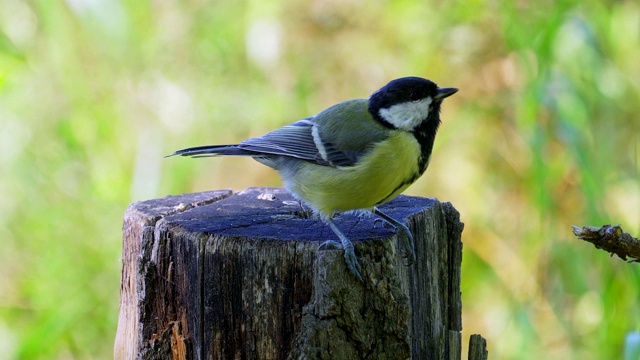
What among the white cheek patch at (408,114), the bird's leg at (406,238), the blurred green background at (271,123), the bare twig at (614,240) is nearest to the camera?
the bare twig at (614,240)

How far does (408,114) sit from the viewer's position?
2092 mm

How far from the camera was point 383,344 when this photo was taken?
1.58m

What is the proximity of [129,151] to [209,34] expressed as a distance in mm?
729

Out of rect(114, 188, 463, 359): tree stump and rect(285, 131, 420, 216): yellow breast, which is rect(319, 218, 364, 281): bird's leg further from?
rect(285, 131, 420, 216): yellow breast

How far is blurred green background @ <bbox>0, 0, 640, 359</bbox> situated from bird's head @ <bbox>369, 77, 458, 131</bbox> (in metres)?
0.87

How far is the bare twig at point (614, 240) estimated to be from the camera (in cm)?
137

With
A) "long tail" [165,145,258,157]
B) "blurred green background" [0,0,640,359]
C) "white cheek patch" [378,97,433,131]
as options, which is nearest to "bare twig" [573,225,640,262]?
"white cheek patch" [378,97,433,131]

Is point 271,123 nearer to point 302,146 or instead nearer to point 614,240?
point 302,146

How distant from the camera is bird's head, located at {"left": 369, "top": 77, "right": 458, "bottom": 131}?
209 cm

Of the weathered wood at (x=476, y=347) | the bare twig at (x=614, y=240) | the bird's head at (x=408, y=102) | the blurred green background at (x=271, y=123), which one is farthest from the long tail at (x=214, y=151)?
the blurred green background at (x=271, y=123)

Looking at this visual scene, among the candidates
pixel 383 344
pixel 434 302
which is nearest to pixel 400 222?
pixel 434 302

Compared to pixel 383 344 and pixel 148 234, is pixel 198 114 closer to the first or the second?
pixel 148 234

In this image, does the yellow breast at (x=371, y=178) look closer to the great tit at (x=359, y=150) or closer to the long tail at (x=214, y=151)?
the great tit at (x=359, y=150)

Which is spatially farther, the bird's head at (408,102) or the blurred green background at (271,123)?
the blurred green background at (271,123)
